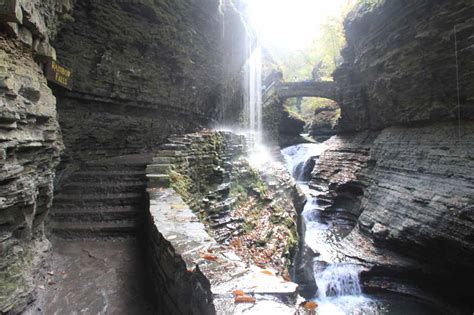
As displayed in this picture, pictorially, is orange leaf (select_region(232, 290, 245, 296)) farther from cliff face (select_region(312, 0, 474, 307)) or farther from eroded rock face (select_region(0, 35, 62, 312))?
cliff face (select_region(312, 0, 474, 307))

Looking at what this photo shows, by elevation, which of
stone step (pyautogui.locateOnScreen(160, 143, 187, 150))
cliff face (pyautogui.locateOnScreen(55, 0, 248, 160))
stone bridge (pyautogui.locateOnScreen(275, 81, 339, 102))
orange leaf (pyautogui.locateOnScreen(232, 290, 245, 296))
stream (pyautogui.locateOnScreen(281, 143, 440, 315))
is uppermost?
stone bridge (pyautogui.locateOnScreen(275, 81, 339, 102))

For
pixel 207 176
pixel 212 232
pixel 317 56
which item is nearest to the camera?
pixel 212 232

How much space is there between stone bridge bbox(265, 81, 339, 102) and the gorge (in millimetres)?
3817

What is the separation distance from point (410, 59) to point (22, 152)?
14241mm

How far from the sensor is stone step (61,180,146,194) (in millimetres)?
6547

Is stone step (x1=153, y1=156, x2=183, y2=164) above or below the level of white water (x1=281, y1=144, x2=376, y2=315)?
above

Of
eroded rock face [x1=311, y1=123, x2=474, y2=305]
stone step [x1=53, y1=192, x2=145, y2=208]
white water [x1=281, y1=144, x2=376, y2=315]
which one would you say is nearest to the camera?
stone step [x1=53, y1=192, x2=145, y2=208]

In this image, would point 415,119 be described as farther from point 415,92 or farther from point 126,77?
point 126,77

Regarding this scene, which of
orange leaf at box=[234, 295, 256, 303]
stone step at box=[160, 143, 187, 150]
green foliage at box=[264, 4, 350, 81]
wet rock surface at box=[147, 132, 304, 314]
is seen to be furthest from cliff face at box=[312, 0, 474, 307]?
green foliage at box=[264, 4, 350, 81]

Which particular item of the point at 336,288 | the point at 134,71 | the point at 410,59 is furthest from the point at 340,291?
the point at 134,71

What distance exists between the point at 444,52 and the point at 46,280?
1397 centimetres

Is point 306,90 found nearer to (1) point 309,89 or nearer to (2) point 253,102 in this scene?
(1) point 309,89

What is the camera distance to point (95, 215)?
586 centimetres

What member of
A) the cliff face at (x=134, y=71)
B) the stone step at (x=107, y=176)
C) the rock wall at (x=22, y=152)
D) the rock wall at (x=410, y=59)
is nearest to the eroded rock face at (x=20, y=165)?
the rock wall at (x=22, y=152)
